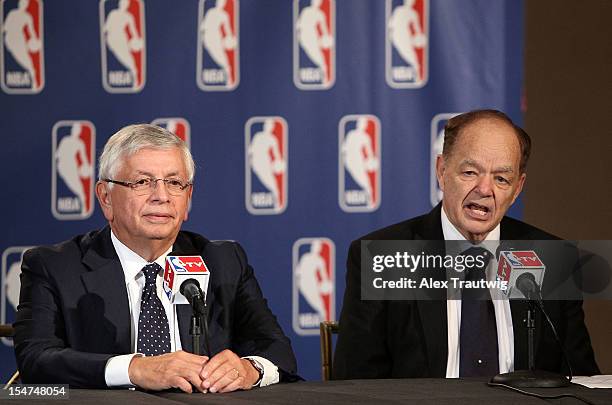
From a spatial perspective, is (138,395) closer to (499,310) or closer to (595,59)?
(499,310)

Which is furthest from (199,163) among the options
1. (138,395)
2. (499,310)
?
(138,395)

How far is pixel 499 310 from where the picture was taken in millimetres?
3053

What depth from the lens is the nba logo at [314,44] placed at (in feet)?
14.3

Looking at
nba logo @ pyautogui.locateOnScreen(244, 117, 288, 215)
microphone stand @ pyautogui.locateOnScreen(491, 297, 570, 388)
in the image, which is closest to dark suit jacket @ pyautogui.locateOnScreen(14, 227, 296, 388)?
microphone stand @ pyautogui.locateOnScreen(491, 297, 570, 388)

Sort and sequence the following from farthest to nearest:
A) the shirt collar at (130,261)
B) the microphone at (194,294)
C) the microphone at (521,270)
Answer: the shirt collar at (130,261) < the microphone at (521,270) < the microphone at (194,294)

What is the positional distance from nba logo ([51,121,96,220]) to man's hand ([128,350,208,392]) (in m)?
2.00

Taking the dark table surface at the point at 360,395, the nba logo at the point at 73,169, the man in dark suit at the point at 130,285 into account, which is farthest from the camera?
the nba logo at the point at 73,169

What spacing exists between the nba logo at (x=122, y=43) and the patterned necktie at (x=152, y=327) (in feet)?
5.59

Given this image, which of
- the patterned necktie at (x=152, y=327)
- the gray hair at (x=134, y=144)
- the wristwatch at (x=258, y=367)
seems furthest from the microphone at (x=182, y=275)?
the gray hair at (x=134, y=144)

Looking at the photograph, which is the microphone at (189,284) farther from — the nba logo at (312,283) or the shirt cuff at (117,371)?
the nba logo at (312,283)

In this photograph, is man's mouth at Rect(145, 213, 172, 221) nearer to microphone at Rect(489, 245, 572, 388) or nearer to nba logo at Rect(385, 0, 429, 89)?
microphone at Rect(489, 245, 572, 388)

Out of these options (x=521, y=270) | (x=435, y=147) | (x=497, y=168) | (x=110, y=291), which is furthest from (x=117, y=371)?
(x=435, y=147)

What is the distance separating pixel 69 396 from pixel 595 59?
3.30 m
